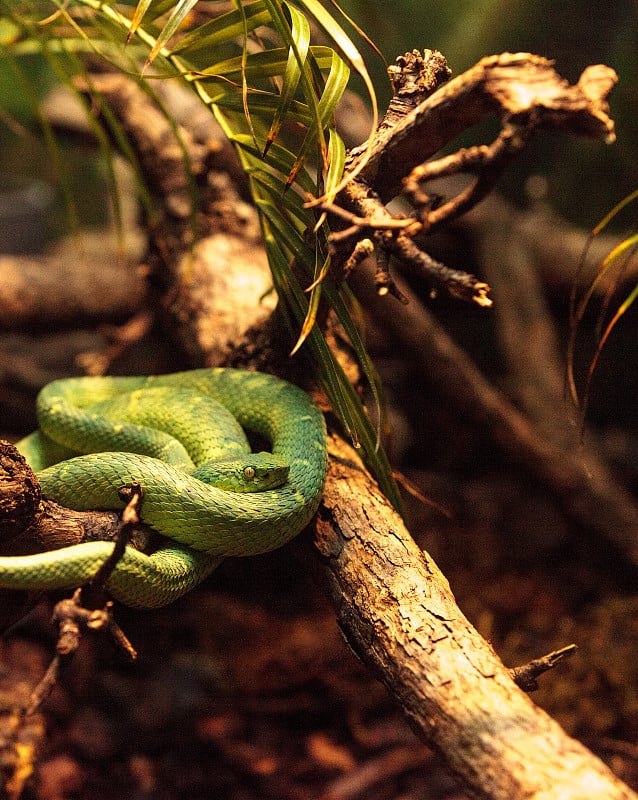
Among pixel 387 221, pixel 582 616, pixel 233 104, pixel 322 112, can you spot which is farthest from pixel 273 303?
pixel 582 616

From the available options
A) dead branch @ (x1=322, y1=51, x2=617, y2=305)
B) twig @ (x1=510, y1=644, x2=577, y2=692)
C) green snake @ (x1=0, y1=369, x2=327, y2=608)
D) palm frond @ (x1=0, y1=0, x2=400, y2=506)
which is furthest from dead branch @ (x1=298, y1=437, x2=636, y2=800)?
dead branch @ (x1=322, y1=51, x2=617, y2=305)

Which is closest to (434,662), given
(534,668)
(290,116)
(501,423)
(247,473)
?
(534,668)

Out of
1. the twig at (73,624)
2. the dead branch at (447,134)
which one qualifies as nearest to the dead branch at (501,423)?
the dead branch at (447,134)

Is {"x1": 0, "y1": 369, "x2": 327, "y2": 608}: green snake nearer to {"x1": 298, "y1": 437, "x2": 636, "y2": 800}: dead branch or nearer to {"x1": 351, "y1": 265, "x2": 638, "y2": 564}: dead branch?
{"x1": 298, "y1": 437, "x2": 636, "y2": 800}: dead branch

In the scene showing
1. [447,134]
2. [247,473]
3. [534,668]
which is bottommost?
[534,668]

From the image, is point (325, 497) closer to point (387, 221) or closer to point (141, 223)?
point (387, 221)

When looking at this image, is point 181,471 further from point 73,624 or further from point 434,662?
point 434,662

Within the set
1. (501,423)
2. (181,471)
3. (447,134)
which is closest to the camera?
(447,134)

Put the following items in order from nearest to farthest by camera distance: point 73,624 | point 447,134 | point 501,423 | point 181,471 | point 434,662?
point 73,624, point 434,662, point 447,134, point 181,471, point 501,423
